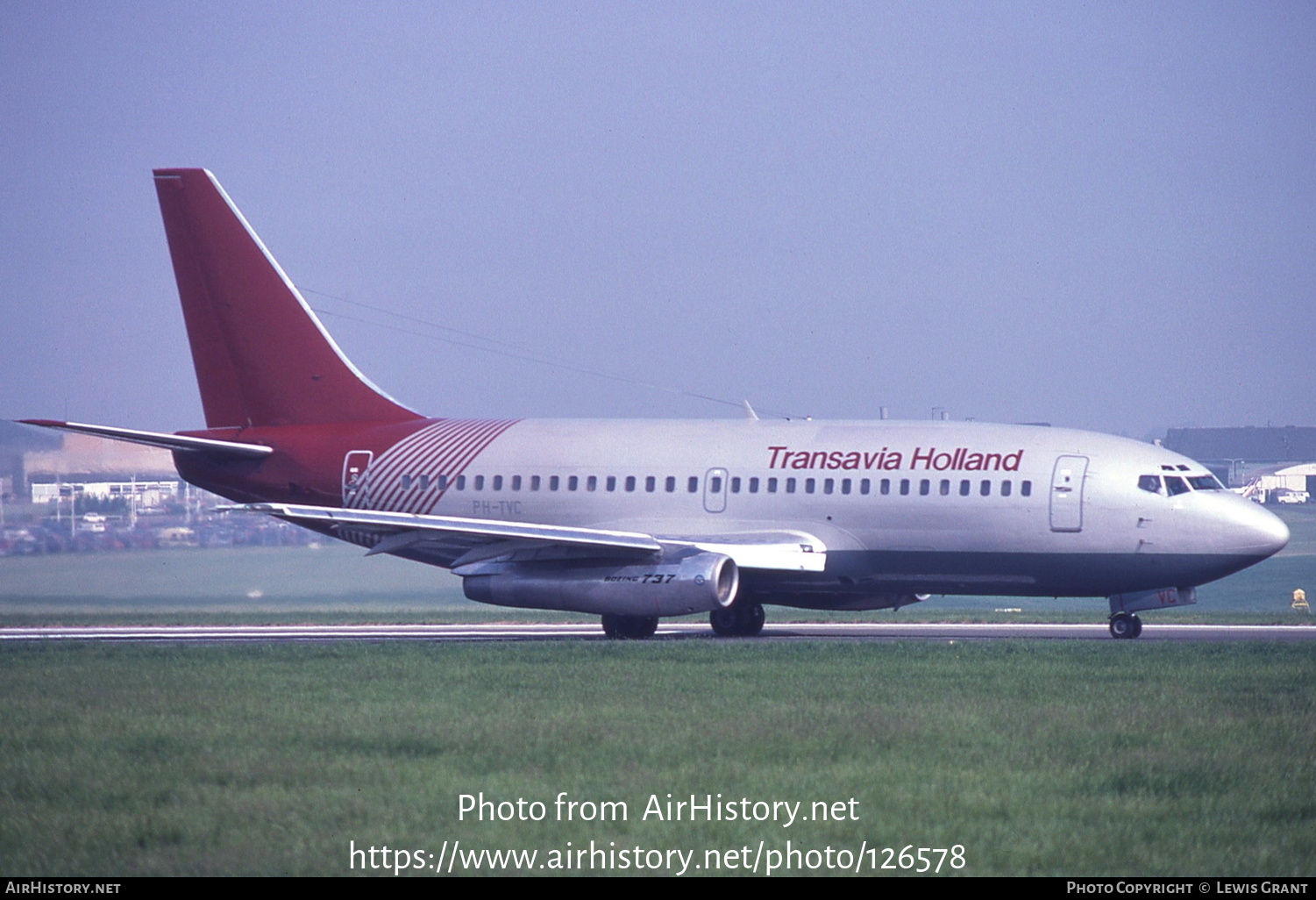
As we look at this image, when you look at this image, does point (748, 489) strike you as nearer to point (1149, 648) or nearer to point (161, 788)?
point (1149, 648)

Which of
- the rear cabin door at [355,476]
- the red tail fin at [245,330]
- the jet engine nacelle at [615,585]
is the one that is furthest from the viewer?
the red tail fin at [245,330]

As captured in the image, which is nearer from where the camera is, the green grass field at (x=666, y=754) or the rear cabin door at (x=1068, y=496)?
the green grass field at (x=666, y=754)

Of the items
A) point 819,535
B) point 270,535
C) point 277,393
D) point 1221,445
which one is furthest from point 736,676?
point 1221,445

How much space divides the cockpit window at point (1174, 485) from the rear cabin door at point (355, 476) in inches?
588

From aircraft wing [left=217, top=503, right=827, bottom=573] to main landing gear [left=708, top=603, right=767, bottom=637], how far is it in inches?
78.0

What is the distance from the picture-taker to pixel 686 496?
30.5 meters

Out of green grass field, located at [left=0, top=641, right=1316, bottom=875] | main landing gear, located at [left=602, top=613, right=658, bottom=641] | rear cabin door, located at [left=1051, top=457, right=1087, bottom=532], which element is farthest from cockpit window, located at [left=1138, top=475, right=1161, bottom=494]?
main landing gear, located at [left=602, top=613, right=658, bottom=641]

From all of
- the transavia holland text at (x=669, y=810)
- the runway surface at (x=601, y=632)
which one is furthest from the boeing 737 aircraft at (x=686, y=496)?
the transavia holland text at (x=669, y=810)

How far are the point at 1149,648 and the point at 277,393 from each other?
1876 centimetres

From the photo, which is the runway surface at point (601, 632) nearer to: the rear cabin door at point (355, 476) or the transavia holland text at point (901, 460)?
the rear cabin door at point (355, 476)

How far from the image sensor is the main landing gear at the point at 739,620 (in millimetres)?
31062

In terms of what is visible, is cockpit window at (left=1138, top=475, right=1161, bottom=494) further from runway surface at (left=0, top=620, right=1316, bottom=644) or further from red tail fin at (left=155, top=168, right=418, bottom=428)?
red tail fin at (left=155, top=168, right=418, bottom=428)

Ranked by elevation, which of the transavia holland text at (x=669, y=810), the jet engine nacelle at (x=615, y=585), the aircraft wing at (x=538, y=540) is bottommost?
the transavia holland text at (x=669, y=810)

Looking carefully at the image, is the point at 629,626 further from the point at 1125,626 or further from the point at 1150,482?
the point at 1150,482
